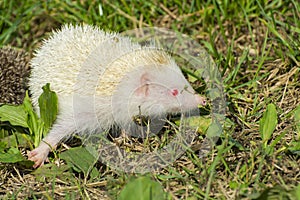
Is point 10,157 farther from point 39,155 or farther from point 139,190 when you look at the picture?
point 139,190

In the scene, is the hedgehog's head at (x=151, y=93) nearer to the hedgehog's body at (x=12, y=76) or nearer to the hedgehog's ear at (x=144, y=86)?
the hedgehog's ear at (x=144, y=86)

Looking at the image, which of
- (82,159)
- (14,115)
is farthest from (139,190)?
(14,115)

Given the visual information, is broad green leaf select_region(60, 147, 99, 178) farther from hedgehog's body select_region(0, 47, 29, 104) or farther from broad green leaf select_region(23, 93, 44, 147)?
hedgehog's body select_region(0, 47, 29, 104)

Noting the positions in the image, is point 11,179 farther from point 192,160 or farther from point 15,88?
point 192,160

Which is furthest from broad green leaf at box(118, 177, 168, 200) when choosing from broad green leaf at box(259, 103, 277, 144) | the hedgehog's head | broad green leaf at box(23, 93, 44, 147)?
broad green leaf at box(23, 93, 44, 147)

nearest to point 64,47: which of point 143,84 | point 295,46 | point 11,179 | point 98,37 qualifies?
point 98,37

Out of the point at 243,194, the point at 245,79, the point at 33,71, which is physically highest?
the point at 33,71
